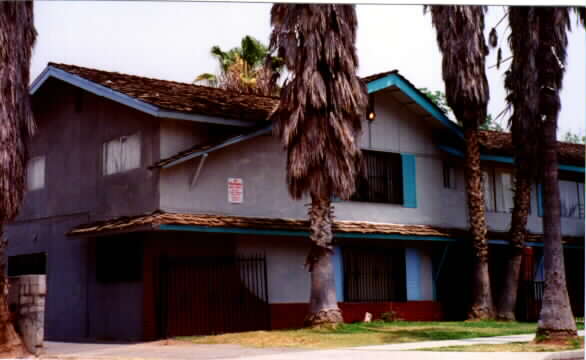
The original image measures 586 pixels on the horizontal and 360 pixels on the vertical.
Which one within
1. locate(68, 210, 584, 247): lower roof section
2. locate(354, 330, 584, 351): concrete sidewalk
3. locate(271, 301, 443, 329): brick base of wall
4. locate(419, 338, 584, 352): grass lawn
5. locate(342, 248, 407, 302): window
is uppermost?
locate(68, 210, 584, 247): lower roof section

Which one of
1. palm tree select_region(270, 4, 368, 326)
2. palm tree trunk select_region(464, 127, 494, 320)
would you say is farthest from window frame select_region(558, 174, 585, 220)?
palm tree select_region(270, 4, 368, 326)

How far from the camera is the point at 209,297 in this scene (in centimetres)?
1800

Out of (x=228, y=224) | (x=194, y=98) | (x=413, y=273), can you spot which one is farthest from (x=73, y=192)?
(x=413, y=273)

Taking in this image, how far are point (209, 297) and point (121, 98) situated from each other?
4239mm

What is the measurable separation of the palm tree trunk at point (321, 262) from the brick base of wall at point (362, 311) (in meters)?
1.34

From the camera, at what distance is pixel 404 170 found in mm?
21453

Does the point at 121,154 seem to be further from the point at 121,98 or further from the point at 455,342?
the point at 455,342

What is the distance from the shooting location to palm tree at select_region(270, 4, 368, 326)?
691 inches

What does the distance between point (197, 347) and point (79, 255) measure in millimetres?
5200

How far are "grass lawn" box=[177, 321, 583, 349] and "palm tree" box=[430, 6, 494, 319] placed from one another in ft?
7.73

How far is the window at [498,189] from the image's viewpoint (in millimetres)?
23172

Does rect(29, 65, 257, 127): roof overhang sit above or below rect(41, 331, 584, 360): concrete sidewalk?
above

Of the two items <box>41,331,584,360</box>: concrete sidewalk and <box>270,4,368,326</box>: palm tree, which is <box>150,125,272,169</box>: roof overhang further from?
<box>41,331,584,360</box>: concrete sidewalk

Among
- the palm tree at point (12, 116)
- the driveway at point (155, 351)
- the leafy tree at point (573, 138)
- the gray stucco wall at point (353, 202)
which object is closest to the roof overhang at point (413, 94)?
the gray stucco wall at point (353, 202)
